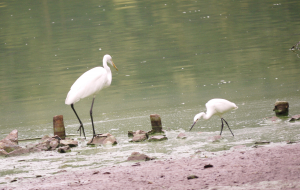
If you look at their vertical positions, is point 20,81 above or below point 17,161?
above

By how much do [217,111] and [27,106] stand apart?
5.55 meters

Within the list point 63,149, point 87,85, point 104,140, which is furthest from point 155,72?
point 63,149

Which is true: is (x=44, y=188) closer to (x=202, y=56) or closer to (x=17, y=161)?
(x=17, y=161)

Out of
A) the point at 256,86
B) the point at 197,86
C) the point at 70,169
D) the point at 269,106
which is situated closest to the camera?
the point at 70,169

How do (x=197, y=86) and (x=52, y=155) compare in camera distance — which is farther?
(x=197, y=86)

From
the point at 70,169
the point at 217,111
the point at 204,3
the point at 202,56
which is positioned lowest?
the point at 70,169

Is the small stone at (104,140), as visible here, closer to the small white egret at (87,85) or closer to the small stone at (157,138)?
the small stone at (157,138)

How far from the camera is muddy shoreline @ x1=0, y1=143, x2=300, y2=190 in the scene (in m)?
4.07

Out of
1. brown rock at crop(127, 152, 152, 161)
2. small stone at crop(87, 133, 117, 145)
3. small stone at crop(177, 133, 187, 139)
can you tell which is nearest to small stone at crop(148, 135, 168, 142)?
small stone at crop(177, 133, 187, 139)

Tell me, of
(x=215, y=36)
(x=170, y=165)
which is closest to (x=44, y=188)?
(x=170, y=165)

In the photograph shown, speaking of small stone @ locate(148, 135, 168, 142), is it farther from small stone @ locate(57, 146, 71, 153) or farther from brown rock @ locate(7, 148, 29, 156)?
brown rock @ locate(7, 148, 29, 156)

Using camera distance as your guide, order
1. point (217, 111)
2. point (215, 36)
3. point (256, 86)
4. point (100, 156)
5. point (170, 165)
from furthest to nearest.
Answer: point (215, 36)
point (256, 86)
point (217, 111)
point (100, 156)
point (170, 165)

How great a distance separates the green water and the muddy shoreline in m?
0.56

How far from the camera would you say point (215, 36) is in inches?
677
